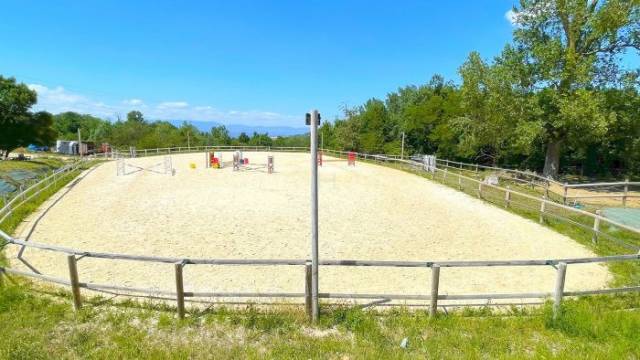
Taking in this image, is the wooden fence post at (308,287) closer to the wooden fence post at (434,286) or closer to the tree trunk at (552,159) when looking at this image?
the wooden fence post at (434,286)

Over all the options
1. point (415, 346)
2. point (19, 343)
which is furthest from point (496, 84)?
point (19, 343)

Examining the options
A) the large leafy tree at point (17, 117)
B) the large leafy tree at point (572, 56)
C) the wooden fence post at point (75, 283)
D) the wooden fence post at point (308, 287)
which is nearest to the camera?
the wooden fence post at point (308, 287)

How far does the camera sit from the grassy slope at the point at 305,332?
4160 millimetres

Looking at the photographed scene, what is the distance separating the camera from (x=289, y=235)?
9648 millimetres

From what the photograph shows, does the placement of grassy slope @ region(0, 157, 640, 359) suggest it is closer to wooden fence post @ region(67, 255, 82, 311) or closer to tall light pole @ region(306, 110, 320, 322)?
wooden fence post @ region(67, 255, 82, 311)

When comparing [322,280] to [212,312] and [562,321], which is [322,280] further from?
[562,321]

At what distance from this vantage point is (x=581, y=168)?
112 feet

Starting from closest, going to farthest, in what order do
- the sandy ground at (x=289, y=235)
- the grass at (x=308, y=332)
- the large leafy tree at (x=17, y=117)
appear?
the grass at (x=308, y=332)
the sandy ground at (x=289, y=235)
the large leafy tree at (x=17, y=117)

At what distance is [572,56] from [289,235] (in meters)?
20.6

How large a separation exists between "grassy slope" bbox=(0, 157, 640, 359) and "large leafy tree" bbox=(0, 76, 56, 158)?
3583 centimetres

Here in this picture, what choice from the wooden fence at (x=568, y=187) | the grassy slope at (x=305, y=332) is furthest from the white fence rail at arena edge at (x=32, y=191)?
the wooden fence at (x=568, y=187)

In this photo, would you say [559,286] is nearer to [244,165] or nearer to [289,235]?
[289,235]

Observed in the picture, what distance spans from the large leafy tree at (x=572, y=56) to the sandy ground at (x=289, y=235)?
10225 mm

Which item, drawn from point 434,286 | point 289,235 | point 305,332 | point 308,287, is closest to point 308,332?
point 305,332
